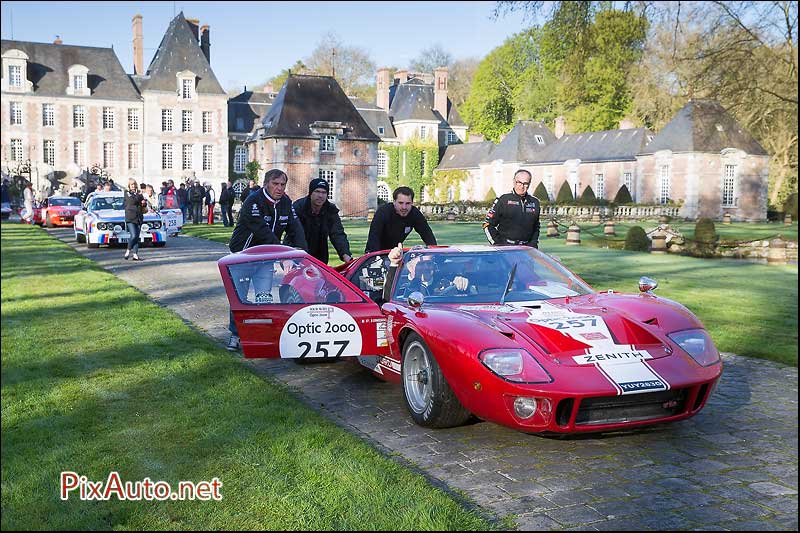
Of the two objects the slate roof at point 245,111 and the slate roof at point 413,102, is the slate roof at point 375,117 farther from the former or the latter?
the slate roof at point 245,111

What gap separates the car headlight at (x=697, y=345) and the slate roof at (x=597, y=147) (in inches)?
2433

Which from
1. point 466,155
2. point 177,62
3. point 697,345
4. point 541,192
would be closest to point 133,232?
point 697,345

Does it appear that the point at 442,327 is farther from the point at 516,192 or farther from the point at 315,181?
the point at 516,192

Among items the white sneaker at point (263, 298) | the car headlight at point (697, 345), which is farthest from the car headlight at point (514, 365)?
the white sneaker at point (263, 298)

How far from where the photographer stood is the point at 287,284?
7.42 meters

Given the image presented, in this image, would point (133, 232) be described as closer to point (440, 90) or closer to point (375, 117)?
point (375, 117)

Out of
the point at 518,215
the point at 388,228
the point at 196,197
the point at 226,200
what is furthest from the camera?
the point at 196,197

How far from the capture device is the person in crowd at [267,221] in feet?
29.3

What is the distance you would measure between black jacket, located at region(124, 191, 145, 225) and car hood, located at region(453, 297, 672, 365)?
14.4 meters

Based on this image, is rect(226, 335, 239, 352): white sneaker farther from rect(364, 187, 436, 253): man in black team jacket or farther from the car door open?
the car door open

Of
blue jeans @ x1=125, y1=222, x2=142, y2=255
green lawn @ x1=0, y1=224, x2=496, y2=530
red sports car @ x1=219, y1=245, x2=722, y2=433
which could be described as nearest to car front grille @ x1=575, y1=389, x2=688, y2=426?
red sports car @ x1=219, y1=245, x2=722, y2=433

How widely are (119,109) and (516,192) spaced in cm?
6593

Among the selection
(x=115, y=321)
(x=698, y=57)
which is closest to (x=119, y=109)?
(x=698, y=57)

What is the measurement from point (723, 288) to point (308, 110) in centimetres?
4890
